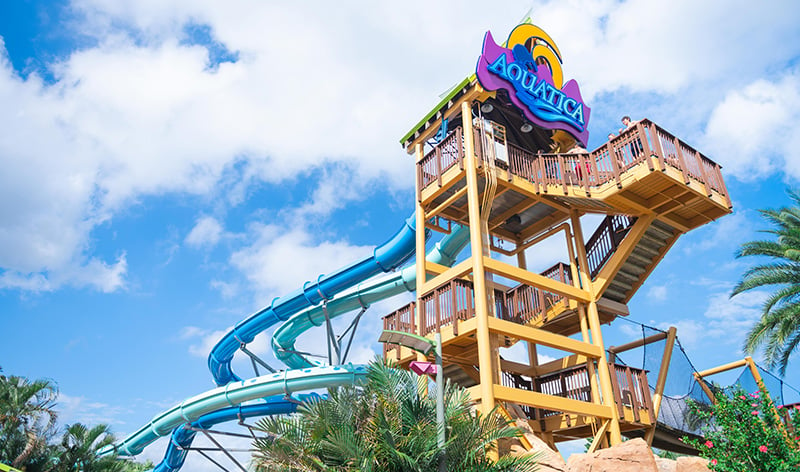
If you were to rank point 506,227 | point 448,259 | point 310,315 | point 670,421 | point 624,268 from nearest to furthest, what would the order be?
1. point 670,421
2. point 624,268
3. point 506,227
4. point 448,259
5. point 310,315

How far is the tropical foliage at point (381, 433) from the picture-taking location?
9.91m

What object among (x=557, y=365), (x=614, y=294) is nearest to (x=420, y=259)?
(x=557, y=365)

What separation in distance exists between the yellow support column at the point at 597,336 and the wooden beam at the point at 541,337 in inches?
11.2

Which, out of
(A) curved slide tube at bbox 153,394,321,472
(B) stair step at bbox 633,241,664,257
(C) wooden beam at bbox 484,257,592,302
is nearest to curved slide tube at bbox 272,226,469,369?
(A) curved slide tube at bbox 153,394,321,472

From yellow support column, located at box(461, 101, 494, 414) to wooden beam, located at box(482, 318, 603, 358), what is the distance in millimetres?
327

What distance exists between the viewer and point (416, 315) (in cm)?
1570

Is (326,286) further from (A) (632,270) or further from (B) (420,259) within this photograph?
(A) (632,270)

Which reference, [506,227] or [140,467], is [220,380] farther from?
[506,227]

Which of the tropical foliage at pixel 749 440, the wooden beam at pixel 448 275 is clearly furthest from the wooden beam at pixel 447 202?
the tropical foliage at pixel 749 440

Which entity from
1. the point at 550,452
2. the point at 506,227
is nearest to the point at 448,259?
the point at 506,227

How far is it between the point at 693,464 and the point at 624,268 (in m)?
6.15

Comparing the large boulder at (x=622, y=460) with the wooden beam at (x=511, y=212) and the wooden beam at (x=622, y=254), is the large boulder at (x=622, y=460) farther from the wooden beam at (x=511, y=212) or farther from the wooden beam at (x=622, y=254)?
the wooden beam at (x=511, y=212)

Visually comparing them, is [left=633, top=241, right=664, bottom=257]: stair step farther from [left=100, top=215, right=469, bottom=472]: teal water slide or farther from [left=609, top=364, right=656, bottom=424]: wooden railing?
[left=100, top=215, right=469, bottom=472]: teal water slide

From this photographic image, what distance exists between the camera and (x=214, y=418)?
85.5 ft
